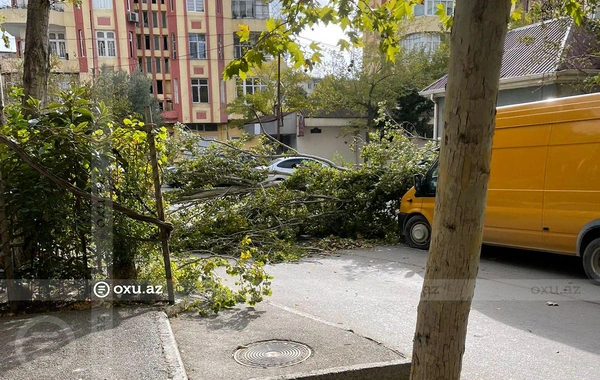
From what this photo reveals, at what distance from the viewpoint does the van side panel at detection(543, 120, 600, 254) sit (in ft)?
20.9

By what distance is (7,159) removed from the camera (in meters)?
4.32

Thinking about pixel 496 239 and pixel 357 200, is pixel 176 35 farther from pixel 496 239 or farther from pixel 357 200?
pixel 496 239

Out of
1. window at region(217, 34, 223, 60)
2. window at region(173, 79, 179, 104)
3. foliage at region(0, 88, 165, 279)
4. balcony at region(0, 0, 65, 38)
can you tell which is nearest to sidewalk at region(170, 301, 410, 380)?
foliage at region(0, 88, 165, 279)

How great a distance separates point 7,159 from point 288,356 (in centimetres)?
320

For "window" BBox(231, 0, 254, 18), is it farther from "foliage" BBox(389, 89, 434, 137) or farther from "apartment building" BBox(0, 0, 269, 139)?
"foliage" BBox(389, 89, 434, 137)

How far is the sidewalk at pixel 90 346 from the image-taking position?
3.22m

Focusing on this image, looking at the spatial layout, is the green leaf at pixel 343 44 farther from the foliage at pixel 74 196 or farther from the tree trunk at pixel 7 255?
the tree trunk at pixel 7 255

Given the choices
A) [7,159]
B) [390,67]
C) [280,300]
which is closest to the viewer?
[7,159]

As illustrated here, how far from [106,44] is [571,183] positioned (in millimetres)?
45317

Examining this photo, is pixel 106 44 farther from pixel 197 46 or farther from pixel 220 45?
pixel 220 45

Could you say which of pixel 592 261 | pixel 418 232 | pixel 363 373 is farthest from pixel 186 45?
pixel 363 373

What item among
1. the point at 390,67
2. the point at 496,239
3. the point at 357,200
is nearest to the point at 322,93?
the point at 390,67

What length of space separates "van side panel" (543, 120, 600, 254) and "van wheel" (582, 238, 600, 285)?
7.2 inches

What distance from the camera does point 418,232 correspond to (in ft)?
30.7
